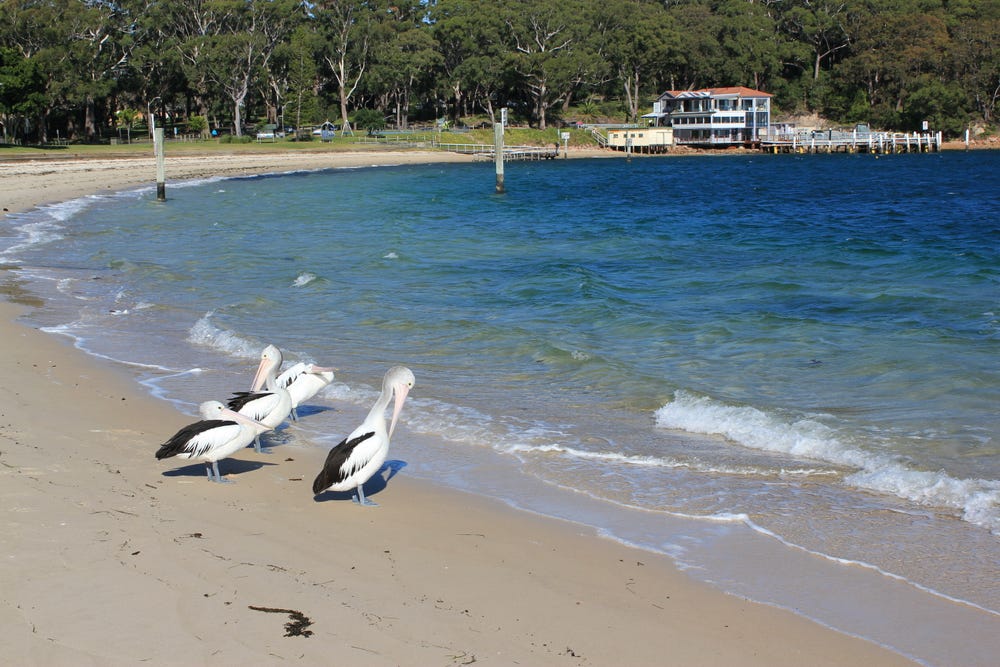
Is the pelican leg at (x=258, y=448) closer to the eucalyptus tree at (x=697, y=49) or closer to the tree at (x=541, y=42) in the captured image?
the tree at (x=541, y=42)

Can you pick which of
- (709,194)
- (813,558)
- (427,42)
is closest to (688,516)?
(813,558)

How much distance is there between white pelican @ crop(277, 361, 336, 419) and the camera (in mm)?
8430

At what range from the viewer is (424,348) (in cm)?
1229

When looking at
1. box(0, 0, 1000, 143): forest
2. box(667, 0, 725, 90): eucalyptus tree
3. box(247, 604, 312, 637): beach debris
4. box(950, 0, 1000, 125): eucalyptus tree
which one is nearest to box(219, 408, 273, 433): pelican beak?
box(247, 604, 312, 637): beach debris

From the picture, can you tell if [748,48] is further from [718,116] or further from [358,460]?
[358,460]

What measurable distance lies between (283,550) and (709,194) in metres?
42.4

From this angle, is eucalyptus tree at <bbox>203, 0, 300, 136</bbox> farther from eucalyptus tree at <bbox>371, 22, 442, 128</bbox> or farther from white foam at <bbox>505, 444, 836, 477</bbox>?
white foam at <bbox>505, 444, 836, 477</bbox>

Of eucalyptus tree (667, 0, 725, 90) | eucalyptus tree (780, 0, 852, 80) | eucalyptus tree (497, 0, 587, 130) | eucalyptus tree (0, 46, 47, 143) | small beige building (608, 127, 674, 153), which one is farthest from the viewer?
eucalyptus tree (780, 0, 852, 80)

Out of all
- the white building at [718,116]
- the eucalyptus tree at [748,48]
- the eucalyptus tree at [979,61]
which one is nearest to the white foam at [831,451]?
the white building at [718,116]

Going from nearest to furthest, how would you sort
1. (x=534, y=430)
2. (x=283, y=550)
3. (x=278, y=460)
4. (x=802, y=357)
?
(x=283, y=550), (x=278, y=460), (x=534, y=430), (x=802, y=357)

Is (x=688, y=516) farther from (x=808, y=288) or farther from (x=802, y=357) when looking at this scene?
(x=808, y=288)

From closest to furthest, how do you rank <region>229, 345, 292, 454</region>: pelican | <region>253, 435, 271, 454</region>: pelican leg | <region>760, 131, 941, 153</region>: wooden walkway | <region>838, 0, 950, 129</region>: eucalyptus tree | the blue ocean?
the blue ocean
<region>229, 345, 292, 454</region>: pelican
<region>253, 435, 271, 454</region>: pelican leg
<region>760, 131, 941, 153</region>: wooden walkway
<region>838, 0, 950, 129</region>: eucalyptus tree

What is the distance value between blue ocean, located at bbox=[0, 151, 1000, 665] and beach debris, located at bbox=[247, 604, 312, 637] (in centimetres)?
224

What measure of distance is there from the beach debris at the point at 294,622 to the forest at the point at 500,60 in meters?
77.1
